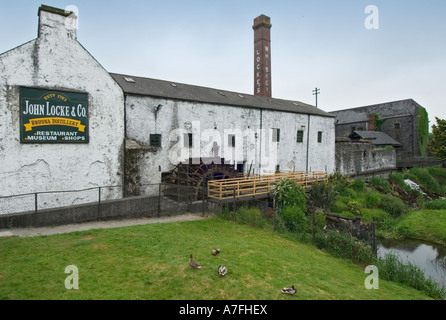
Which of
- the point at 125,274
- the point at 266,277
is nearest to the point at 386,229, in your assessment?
the point at 266,277

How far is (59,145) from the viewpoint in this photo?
472 inches

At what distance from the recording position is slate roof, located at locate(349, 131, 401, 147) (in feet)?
116

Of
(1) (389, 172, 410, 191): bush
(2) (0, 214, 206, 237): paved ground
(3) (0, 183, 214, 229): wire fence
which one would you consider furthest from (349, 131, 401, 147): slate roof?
(2) (0, 214, 206, 237): paved ground

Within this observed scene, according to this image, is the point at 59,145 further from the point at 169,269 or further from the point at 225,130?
the point at 225,130

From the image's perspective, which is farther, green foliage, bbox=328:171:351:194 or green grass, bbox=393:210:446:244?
green foliage, bbox=328:171:351:194

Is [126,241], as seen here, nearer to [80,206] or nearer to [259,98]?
[80,206]

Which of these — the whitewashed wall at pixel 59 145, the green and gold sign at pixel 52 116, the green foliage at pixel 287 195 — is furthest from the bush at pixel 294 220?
the green and gold sign at pixel 52 116

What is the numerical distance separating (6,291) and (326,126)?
81.9 ft

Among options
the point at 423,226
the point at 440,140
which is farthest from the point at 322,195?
the point at 440,140

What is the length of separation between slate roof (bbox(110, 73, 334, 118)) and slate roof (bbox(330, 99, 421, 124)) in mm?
22379

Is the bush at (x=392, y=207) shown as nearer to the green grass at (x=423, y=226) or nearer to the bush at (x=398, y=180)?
the green grass at (x=423, y=226)

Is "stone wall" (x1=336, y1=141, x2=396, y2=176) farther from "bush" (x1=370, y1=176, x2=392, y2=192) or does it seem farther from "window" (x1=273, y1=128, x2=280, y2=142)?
"window" (x1=273, y1=128, x2=280, y2=142)

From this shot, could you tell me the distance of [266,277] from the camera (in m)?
6.34

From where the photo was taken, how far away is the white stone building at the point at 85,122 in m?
11.0
